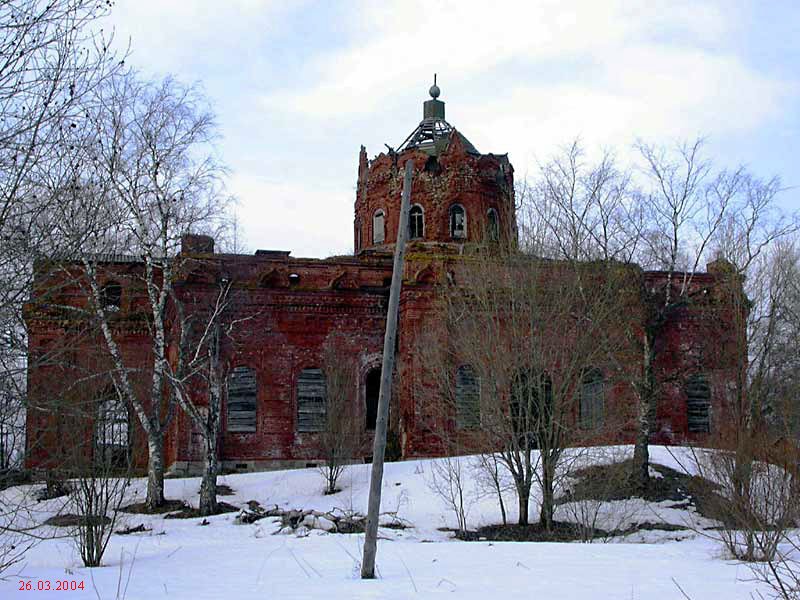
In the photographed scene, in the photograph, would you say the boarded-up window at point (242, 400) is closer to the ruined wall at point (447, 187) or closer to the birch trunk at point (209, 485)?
the birch trunk at point (209, 485)

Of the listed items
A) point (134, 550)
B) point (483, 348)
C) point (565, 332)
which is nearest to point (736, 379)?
point (565, 332)

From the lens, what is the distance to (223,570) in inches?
495

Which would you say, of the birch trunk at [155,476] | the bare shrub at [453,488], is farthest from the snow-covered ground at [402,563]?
the birch trunk at [155,476]

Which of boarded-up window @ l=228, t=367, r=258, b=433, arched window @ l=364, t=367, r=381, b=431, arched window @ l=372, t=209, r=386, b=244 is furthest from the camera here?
arched window @ l=372, t=209, r=386, b=244

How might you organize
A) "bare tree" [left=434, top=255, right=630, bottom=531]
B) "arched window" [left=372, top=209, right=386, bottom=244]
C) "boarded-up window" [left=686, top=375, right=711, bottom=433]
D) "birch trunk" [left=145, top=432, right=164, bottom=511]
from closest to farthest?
"bare tree" [left=434, top=255, right=630, bottom=531] < "birch trunk" [left=145, top=432, right=164, bottom=511] < "boarded-up window" [left=686, top=375, right=711, bottom=433] < "arched window" [left=372, top=209, right=386, bottom=244]

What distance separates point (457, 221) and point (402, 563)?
19515 millimetres

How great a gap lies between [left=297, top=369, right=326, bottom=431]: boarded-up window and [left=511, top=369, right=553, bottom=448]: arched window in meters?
8.26

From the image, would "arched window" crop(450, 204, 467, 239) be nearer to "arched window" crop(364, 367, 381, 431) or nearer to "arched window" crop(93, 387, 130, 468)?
"arched window" crop(364, 367, 381, 431)

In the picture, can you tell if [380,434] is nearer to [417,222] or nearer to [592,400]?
[592,400]

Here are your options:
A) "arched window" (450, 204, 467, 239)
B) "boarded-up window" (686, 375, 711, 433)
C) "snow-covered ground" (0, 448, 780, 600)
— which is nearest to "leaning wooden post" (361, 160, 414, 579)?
"snow-covered ground" (0, 448, 780, 600)

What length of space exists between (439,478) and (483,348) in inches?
139

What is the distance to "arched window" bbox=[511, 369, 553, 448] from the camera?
1889 centimetres

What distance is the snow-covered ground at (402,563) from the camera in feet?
35.0

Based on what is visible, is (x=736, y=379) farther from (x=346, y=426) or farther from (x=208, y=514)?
(x=208, y=514)
